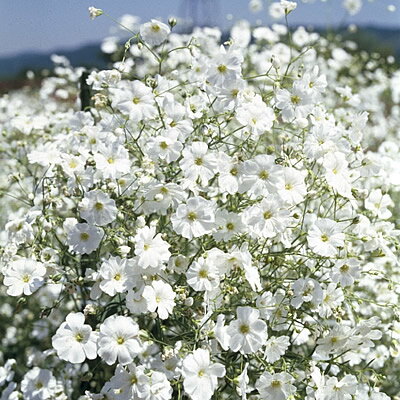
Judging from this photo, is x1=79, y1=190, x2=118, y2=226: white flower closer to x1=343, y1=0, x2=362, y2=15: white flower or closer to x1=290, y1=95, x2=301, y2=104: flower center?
x1=290, y1=95, x2=301, y2=104: flower center

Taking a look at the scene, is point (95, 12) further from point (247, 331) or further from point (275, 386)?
point (275, 386)

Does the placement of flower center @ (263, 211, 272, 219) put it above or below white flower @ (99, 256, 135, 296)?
above

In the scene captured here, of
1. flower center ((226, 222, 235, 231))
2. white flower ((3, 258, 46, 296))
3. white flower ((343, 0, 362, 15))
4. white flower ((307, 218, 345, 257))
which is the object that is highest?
white flower ((307, 218, 345, 257))

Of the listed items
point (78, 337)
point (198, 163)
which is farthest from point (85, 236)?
point (198, 163)

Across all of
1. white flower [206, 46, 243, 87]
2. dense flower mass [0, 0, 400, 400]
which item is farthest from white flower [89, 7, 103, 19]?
white flower [206, 46, 243, 87]

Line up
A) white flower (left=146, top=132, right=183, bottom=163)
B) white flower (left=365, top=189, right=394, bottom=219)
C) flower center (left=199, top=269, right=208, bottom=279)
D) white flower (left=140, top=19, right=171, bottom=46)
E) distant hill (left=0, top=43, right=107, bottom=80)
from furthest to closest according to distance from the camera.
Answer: distant hill (left=0, top=43, right=107, bottom=80)
white flower (left=365, top=189, right=394, bottom=219)
white flower (left=140, top=19, right=171, bottom=46)
white flower (left=146, top=132, right=183, bottom=163)
flower center (left=199, top=269, right=208, bottom=279)

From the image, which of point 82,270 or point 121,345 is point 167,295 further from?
point 82,270

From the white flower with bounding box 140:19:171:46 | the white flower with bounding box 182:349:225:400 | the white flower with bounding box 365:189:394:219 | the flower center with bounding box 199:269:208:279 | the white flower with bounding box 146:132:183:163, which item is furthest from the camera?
the white flower with bounding box 365:189:394:219
